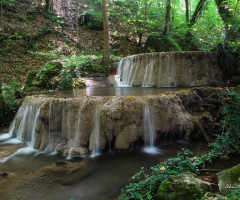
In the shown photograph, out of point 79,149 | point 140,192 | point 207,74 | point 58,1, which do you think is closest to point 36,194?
point 79,149

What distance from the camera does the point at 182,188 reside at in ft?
8.89

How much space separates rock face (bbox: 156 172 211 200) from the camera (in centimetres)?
265

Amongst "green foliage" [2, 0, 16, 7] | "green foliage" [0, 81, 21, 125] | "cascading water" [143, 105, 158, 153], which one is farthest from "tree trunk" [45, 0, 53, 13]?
"cascading water" [143, 105, 158, 153]

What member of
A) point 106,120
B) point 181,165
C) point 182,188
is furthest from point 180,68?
point 182,188

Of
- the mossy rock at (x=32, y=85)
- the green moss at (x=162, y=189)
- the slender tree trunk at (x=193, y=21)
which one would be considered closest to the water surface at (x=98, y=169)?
the green moss at (x=162, y=189)

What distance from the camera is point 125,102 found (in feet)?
17.3

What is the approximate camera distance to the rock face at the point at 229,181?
2642 mm

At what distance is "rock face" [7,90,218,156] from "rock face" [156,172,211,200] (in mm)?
2272

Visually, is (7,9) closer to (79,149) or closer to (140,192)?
(79,149)

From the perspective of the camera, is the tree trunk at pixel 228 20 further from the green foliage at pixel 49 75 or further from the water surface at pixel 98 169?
the green foliage at pixel 49 75

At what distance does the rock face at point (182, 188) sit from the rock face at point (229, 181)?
0.69 ft

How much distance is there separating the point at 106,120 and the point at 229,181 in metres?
3.18

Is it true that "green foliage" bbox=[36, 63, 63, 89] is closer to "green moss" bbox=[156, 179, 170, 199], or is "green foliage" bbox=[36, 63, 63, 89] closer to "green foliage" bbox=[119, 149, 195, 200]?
"green foliage" bbox=[119, 149, 195, 200]

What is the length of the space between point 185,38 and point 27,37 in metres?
13.1
